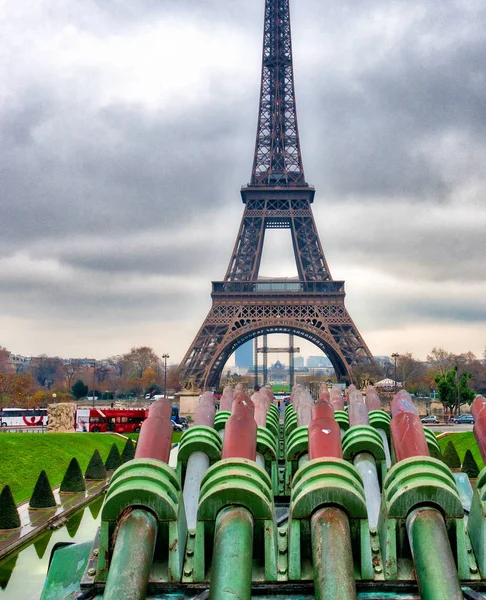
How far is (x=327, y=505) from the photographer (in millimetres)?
6641

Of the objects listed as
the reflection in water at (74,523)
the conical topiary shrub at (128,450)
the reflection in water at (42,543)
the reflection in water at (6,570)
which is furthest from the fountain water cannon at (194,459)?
the conical topiary shrub at (128,450)

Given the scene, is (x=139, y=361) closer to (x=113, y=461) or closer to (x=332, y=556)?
(x=113, y=461)

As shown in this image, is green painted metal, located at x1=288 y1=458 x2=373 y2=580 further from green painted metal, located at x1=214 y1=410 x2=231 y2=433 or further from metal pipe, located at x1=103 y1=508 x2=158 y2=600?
green painted metal, located at x1=214 y1=410 x2=231 y2=433

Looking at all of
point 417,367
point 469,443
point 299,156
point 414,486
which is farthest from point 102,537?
point 417,367

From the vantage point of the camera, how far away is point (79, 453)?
3550cm

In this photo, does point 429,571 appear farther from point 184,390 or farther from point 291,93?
point 291,93

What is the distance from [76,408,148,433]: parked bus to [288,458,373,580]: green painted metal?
44.1 metres

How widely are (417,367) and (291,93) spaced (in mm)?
60217

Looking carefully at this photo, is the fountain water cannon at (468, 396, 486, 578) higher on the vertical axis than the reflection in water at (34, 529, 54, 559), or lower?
lower

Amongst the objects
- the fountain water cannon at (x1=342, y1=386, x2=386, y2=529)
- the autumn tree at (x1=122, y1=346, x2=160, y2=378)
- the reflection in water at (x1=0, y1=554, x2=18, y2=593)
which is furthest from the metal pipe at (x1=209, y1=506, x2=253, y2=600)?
the autumn tree at (x1=122, y1=346, x2=160, y2=378)

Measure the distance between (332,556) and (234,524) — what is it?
1014mm

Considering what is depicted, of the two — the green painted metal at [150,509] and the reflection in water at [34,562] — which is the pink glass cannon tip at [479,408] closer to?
the green painted metal at [150,509]

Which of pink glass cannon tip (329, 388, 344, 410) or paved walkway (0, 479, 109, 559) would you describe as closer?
pink glass cannon tip (329, 388, 344, 410)

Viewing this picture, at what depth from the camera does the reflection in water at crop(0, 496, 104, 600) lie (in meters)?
15.1
